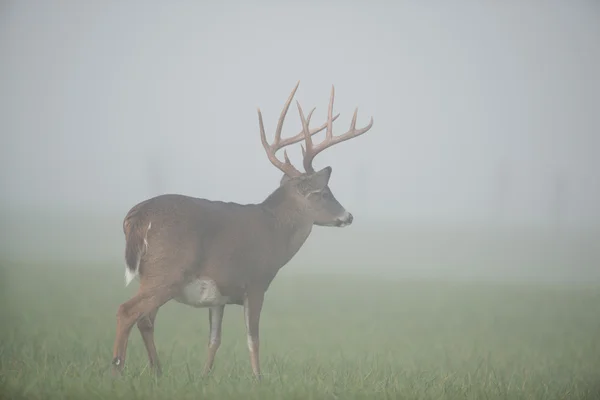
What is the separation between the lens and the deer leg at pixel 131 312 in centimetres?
709

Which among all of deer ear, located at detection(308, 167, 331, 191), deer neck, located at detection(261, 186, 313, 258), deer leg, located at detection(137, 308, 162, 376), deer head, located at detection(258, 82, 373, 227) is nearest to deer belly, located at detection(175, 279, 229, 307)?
deer leg, located at detection(137, 308, 162, 376)

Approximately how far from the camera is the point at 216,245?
25.5 ft

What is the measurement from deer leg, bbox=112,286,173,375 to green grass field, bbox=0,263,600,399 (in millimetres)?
213

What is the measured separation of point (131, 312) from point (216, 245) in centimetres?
111

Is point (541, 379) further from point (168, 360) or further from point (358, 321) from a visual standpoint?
point (358, 321)

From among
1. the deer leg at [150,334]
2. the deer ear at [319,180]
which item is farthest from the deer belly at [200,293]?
the deer ear at [319,180]

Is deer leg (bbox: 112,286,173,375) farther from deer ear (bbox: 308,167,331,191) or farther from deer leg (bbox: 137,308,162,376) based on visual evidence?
deer ear (bbox: 308,167,331,191)

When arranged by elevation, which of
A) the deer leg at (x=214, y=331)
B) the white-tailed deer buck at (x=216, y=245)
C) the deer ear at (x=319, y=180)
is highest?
the deer ear at (x=319, y=180)

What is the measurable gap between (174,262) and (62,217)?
19.5 metres

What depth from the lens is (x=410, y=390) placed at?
24.7 ft

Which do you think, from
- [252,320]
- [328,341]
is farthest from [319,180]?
[328,341]

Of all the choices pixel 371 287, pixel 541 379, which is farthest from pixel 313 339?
pixel 371 287

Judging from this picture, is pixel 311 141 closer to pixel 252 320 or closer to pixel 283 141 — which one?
pixel 283 141

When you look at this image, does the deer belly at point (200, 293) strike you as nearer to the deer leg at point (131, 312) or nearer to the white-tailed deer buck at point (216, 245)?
the white-tailed deer buck at point (216, 245)
